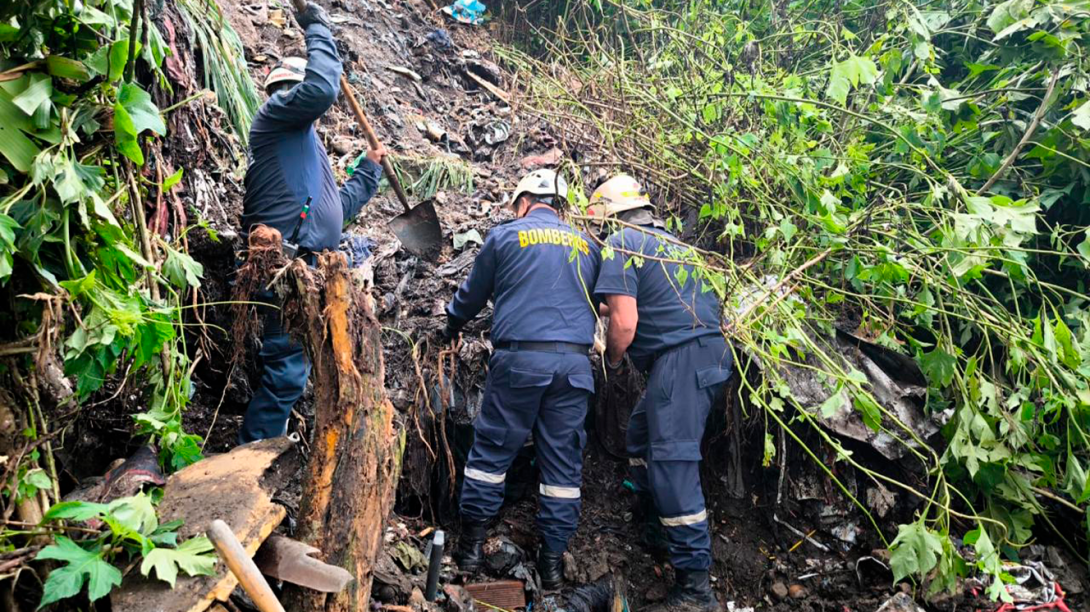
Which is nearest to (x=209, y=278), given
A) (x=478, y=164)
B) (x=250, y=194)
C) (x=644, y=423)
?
(x=250, y=194)

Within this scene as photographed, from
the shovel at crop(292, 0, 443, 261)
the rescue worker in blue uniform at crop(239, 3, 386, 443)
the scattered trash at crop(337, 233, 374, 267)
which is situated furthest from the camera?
the shovel at crop(292, 0, 443, 261)

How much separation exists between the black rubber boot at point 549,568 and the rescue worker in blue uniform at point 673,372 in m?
0.60

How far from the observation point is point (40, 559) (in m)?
1.53

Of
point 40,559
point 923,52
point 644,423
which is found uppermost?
point 923,52

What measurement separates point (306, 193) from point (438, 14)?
4.81 metres

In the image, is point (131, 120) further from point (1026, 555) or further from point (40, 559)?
point (1026, 555)

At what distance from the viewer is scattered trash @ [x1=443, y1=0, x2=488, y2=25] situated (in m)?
7.21

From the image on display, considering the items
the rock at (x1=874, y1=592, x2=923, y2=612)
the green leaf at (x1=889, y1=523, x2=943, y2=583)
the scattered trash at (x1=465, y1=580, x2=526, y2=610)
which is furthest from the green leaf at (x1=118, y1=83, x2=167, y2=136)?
the rock at (x1=874, y1=592, x2=923, y2=612)

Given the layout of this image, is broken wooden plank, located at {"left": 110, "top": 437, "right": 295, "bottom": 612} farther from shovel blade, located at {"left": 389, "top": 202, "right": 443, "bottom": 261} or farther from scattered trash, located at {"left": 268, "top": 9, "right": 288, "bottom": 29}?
scattered trash, located at {"left": 268, "top": 9, "right": 288, "bottom": 29}

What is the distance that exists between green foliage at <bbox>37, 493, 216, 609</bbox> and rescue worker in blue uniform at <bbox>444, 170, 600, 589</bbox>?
1852mm

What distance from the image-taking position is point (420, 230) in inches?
182

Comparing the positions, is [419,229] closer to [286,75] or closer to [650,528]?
[286,75]

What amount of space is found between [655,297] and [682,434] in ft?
2.55

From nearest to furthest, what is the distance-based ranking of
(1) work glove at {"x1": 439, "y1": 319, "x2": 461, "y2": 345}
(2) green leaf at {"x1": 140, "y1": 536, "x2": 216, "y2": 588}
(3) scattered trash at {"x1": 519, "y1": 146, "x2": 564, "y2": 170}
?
(2) green leaf at {"x1": 140, "y1": 536, "x2": 216, "y2": 588} < (1) work glove at {"x1": 439, "y1": 319, "x2": 461, "y2": 345} < (3) scattered trash at {"x1": 519, "y1": 146, "x2": 564, "y2": 170}
